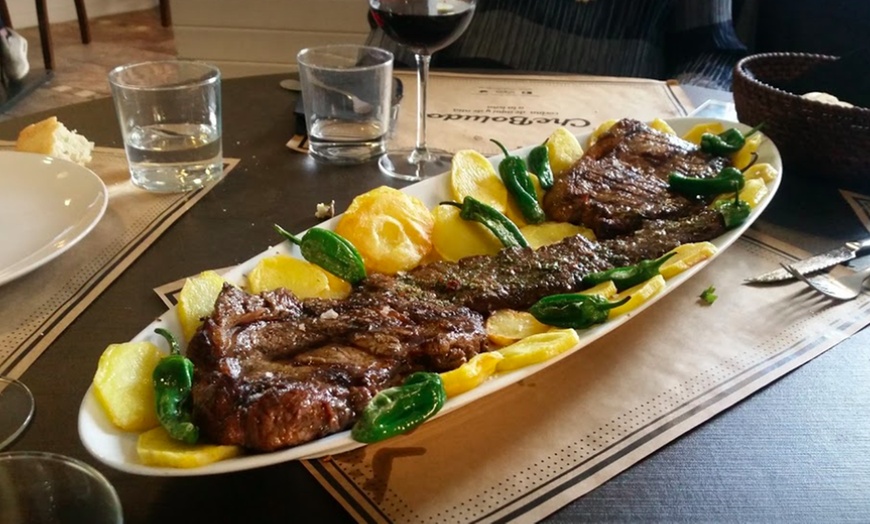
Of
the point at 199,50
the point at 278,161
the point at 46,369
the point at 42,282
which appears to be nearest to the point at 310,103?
the point at 278,161

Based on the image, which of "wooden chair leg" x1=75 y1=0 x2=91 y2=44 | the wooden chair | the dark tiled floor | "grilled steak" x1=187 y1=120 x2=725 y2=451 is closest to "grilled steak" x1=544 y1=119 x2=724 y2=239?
"grilled steak" x1=187 y1=120 x2=725 y2=451

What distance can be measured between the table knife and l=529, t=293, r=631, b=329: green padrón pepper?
1.05 feet

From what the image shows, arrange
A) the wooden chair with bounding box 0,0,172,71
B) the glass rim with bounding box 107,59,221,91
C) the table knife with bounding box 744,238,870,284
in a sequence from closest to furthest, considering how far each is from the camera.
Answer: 1. the table knife with bounding box 744,238,870,284
2. the glass rim with bounding box 107,59,221,91
3. the wooden chair with bounding box 0,0,172,71

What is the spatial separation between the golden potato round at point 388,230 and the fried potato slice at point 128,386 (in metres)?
0.28

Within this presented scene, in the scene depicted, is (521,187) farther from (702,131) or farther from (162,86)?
(162,86)

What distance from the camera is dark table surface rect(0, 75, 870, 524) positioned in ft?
2.04

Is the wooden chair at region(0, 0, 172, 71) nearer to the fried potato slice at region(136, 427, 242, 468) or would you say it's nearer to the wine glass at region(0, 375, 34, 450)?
the wine glass at region(0, 375, 34, 450)

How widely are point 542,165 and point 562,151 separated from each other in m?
0.08

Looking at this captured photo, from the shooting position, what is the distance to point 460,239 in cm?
93

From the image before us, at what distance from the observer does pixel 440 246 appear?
93 centimetres

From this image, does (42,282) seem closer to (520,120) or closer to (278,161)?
(278,161)

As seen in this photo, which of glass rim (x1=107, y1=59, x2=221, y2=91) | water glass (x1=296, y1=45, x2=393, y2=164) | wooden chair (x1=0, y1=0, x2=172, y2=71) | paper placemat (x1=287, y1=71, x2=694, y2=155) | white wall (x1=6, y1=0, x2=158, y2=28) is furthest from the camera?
white wall (x1=6, y1=0, x2=158, y2=28)

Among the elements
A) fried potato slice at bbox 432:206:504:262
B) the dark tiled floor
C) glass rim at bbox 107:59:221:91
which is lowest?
the dark tiled floor

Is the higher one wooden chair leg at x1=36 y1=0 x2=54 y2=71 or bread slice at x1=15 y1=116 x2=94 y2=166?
bread slice at x1=15 y1=116 x2=94 y2=166
